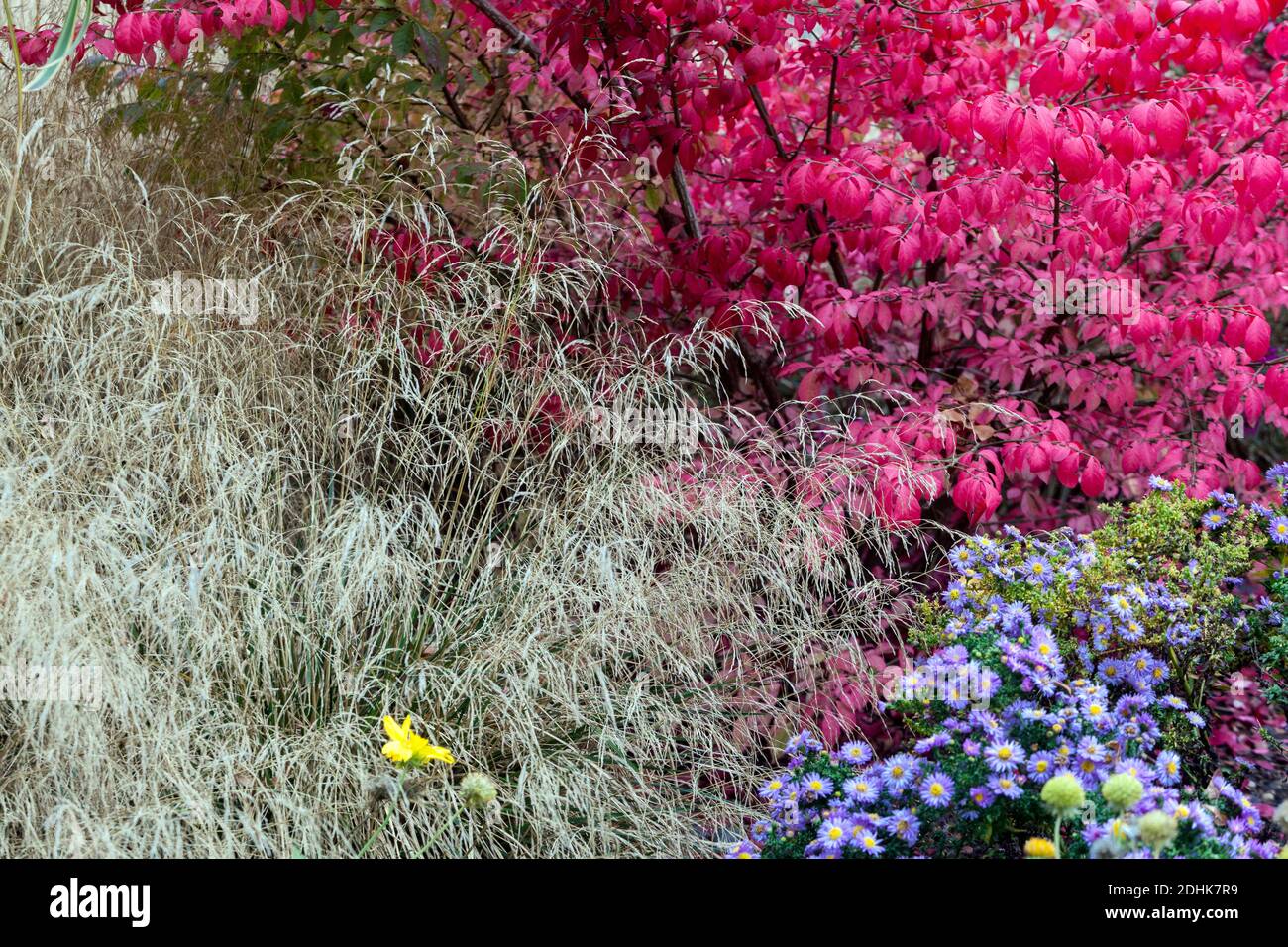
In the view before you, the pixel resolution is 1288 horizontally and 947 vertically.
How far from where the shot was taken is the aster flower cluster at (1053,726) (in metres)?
2.17

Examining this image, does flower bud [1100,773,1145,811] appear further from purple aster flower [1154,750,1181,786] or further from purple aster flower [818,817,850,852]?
purple aster flower [818,817,850,852]

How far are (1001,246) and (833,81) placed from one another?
32.5 inches

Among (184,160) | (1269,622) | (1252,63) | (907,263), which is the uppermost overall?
(1252,63)

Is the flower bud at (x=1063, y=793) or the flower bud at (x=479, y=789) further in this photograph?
the flower bud at (x=479, y=789)

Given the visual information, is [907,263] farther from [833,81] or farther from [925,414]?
[833,81]

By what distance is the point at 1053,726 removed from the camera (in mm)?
2223

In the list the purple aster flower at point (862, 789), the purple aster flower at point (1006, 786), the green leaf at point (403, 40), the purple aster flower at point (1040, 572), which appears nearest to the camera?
the purple aster flower at point (1006, 786)

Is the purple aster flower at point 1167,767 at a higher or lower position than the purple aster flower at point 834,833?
higher

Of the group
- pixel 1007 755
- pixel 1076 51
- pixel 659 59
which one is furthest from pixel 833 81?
pixel 1007 755

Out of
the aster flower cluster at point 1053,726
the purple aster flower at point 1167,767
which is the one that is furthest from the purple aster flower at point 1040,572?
the purple aster flower at point 1167,767

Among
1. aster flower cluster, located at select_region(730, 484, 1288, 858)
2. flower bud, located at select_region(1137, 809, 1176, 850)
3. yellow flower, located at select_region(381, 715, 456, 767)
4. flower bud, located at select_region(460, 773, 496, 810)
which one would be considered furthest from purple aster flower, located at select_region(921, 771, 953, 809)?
yellow flower, located at select_region(381, 715, 456, 767)

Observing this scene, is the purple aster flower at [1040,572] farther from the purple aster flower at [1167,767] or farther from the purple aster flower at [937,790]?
the purple aster flower at [937,790]

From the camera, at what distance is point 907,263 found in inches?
129

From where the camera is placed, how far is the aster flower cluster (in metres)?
2.17
